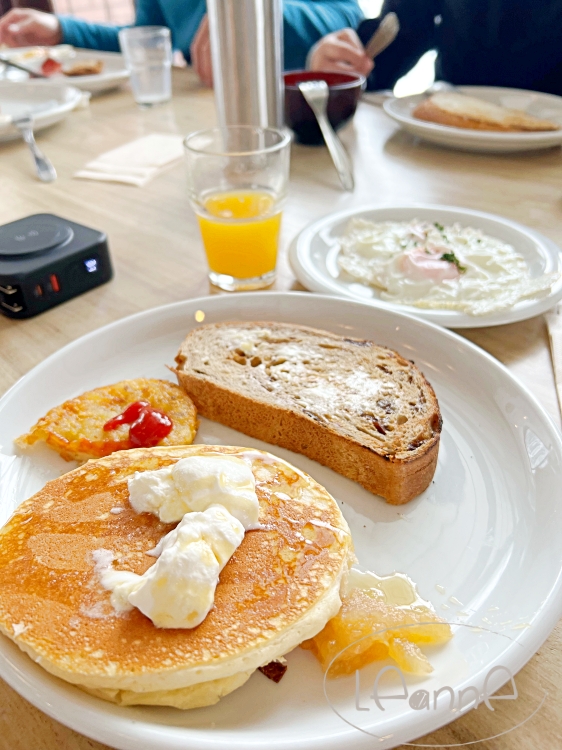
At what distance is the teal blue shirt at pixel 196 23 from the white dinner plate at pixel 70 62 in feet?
1.65

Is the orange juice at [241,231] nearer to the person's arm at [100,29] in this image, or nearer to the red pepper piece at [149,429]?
the red pepper piece at [149,429]

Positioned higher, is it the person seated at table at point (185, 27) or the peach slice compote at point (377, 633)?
the person seated at table at point (185, 27)

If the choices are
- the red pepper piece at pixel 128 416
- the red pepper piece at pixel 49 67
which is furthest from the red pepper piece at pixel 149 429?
the red pepper piece at pixel 49 67

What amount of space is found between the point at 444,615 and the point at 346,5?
4759 mm

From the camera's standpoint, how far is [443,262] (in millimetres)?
1766

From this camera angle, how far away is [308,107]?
2689 millimetres

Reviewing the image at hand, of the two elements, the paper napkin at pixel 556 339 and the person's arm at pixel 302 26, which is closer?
the paper napkin at pixel 556 339

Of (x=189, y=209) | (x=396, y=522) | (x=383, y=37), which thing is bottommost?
(x=396, y=522)

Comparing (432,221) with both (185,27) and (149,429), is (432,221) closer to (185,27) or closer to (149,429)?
(149,429)

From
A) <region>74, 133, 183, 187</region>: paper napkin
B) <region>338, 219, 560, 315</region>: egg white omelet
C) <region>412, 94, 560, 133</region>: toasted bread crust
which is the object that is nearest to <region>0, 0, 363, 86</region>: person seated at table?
<region>74, 133, 183, 187</region>: paper napkin

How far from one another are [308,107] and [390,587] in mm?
2404

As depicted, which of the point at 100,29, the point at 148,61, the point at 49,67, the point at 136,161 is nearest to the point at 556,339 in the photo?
the point at 136,161

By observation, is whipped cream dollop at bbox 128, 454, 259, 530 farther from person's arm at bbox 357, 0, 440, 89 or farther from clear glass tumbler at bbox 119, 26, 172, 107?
person's arm at bbox 357, 0, 440, 89

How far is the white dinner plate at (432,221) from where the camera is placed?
1.57 metres
